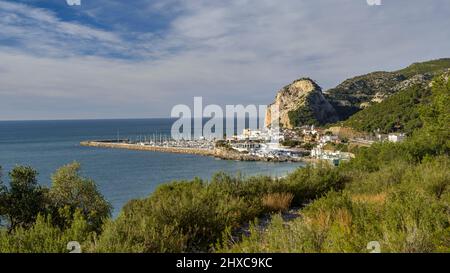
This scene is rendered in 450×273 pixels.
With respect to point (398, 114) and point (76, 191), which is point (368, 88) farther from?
point (76, 191)

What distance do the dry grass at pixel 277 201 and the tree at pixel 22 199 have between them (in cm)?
636

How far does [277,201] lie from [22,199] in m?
7.61

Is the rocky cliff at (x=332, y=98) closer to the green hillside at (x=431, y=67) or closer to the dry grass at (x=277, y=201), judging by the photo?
the green hillside at (x=431, y=67)

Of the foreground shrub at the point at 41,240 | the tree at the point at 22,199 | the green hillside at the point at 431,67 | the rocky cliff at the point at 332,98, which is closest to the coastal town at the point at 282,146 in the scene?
the rocky cliff at the point at 332,98

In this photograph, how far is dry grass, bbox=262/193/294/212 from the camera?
20.9 ft

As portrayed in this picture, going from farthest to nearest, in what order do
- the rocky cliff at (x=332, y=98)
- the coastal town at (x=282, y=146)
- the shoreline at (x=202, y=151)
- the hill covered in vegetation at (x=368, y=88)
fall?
the rocky cliff at (x=332, y=98), the hill covered in vegetation at (x=368, y=88), the shoreline at (x=202, y=151), the coastal town at (x=282, y=146)

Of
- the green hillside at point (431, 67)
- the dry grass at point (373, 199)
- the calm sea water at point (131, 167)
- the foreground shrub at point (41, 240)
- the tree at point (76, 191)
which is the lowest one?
the calm sea water at point (131, 167)

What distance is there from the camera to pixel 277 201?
6520mm

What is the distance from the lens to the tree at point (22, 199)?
9927 mm

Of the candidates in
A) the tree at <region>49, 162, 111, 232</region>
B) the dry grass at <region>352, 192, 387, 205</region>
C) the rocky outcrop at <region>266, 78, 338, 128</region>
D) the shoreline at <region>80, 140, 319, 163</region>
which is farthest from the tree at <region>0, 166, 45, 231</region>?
the rocky outcrop at <region>266, 78, 338, 128</region>

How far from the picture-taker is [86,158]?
74812 mm

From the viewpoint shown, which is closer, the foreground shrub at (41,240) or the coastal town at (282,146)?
the foreground shrub at (41,240)

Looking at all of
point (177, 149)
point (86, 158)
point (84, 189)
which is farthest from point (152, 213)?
point (177, 149)

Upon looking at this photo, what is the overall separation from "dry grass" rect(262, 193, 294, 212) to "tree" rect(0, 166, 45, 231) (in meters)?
6.36
